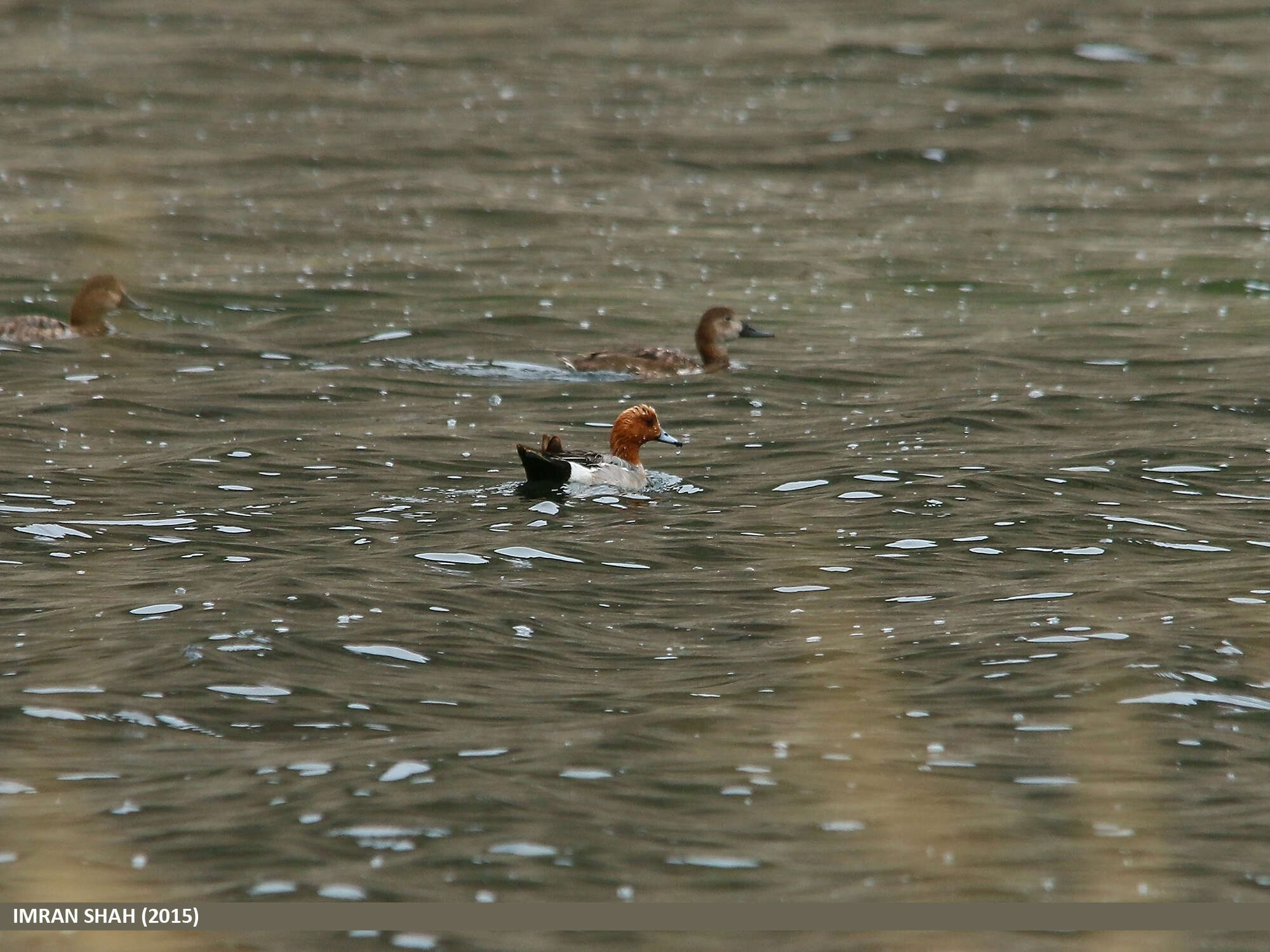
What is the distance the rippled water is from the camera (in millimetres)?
8617

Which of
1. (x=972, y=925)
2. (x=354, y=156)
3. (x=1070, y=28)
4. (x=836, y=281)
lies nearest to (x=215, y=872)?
(x=972, y=925)

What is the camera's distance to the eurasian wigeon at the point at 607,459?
14.6 metres

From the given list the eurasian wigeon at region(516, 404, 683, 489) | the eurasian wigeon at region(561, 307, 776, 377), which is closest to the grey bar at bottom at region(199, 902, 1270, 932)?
the eurasian wigeon at region(516, 404, 683, 489)

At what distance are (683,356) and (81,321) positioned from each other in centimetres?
645

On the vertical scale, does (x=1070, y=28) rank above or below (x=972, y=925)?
above

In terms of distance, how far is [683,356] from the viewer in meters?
21.0

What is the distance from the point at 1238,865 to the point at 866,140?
2724cm

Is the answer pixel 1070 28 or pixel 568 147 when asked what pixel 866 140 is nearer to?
pixel 568 147

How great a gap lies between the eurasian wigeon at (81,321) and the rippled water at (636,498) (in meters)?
0.38

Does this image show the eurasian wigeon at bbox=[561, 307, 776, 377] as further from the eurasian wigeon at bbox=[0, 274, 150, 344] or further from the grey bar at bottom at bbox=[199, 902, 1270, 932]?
the grey bar at bottom at bbox=[199, 902, 1270, 932]

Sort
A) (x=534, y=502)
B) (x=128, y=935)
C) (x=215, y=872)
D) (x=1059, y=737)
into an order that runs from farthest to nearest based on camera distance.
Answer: (x=534, y=502) → (x=1059, y=737) → (x=215, y=872) → (x=128, y=935)

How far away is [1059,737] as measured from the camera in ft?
31.8

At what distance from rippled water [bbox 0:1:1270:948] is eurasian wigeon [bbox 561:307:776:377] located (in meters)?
0.36

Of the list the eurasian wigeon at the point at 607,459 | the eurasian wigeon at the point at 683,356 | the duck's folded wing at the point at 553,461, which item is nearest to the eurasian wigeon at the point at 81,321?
the eurasian wigeon at the point at 683,356
